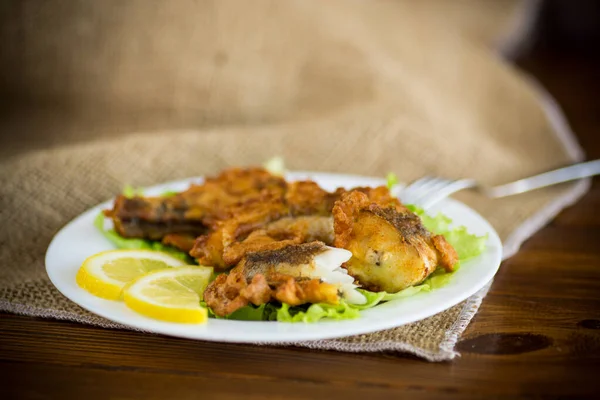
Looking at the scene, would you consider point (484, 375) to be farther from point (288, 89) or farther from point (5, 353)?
point (288, 89)

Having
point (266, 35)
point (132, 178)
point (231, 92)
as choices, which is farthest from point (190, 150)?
point (266, 35)

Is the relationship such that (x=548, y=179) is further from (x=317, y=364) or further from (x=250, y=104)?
(x=317, y=364)

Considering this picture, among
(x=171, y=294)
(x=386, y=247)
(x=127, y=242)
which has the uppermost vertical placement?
(x=386, y=247)

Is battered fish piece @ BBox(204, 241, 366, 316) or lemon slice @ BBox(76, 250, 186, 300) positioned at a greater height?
battered fish piece @ BBox(204, 241, 366, 316)

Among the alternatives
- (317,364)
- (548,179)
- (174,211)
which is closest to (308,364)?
(317,364)

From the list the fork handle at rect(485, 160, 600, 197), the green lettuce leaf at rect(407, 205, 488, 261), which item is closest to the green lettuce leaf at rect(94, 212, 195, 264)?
the green lettuce leaf at rect(407, 205, 488, 261)

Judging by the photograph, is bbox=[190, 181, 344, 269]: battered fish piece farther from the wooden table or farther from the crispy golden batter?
the wooden table
